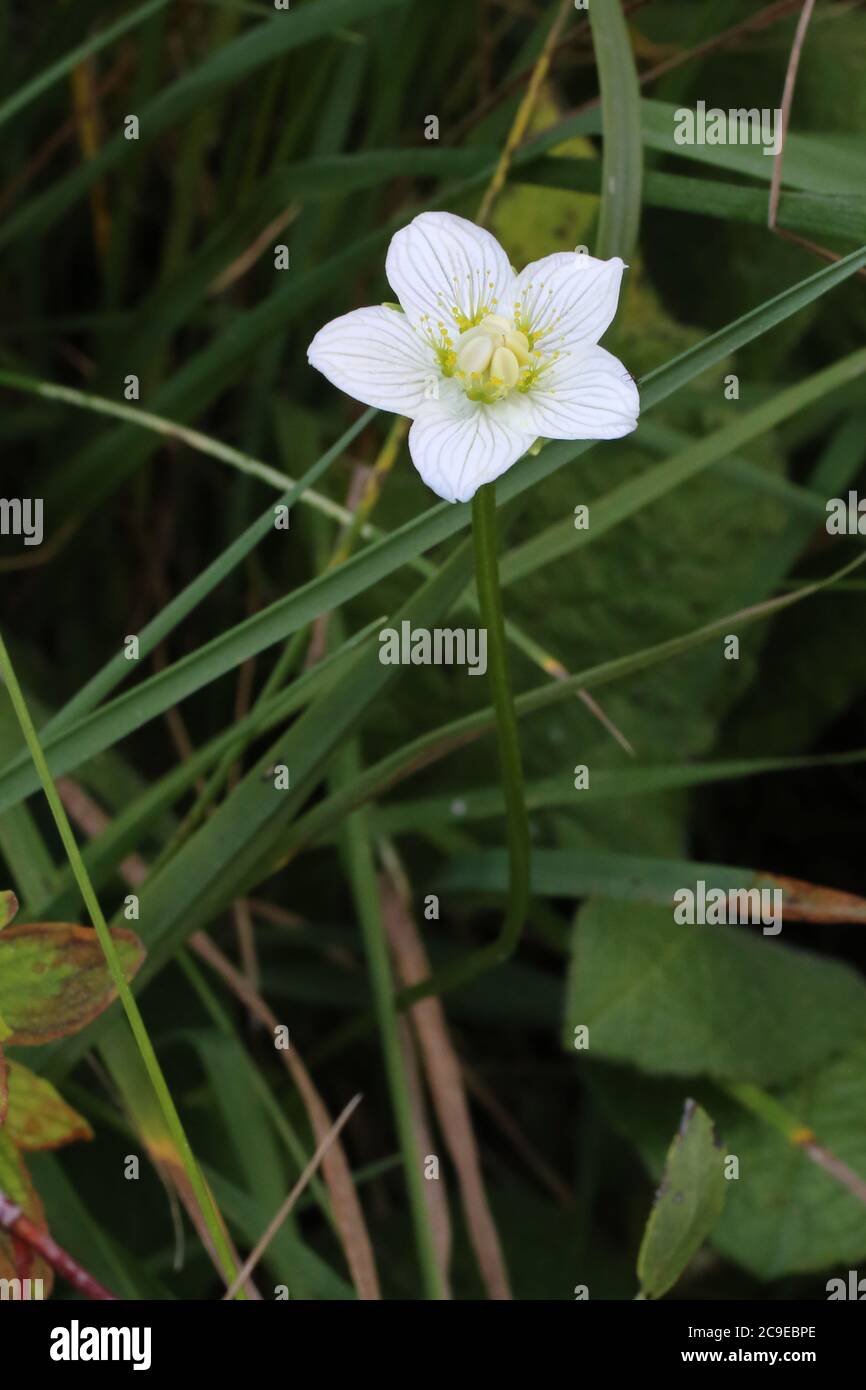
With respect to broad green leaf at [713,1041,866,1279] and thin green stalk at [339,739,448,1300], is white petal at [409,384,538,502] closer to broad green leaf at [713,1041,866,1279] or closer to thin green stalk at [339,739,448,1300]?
thin green stalk at [339,739,448,1300]

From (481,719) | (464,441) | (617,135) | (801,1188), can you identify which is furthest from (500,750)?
(801,1188)

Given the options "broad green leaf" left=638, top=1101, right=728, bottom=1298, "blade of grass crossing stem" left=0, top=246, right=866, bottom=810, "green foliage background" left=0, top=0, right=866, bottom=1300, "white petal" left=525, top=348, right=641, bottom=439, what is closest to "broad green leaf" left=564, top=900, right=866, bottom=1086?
"green foliage background" left=0, top=0, right=866, bottom=1300

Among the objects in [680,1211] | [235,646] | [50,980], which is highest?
[235,646]

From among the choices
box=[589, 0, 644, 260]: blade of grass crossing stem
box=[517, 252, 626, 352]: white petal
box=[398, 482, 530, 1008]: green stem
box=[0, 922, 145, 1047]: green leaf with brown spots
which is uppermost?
box=[589, 0, 644, 260]: blade of grass crossing stem

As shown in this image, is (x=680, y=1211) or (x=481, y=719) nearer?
(x=680, y=1211)

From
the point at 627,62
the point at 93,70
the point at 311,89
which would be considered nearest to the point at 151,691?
the point at 627,62

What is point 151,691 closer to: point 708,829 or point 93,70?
point 708,829

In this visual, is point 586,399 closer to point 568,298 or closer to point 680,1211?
point 568,298

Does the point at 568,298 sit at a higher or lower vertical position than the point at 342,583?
higher
